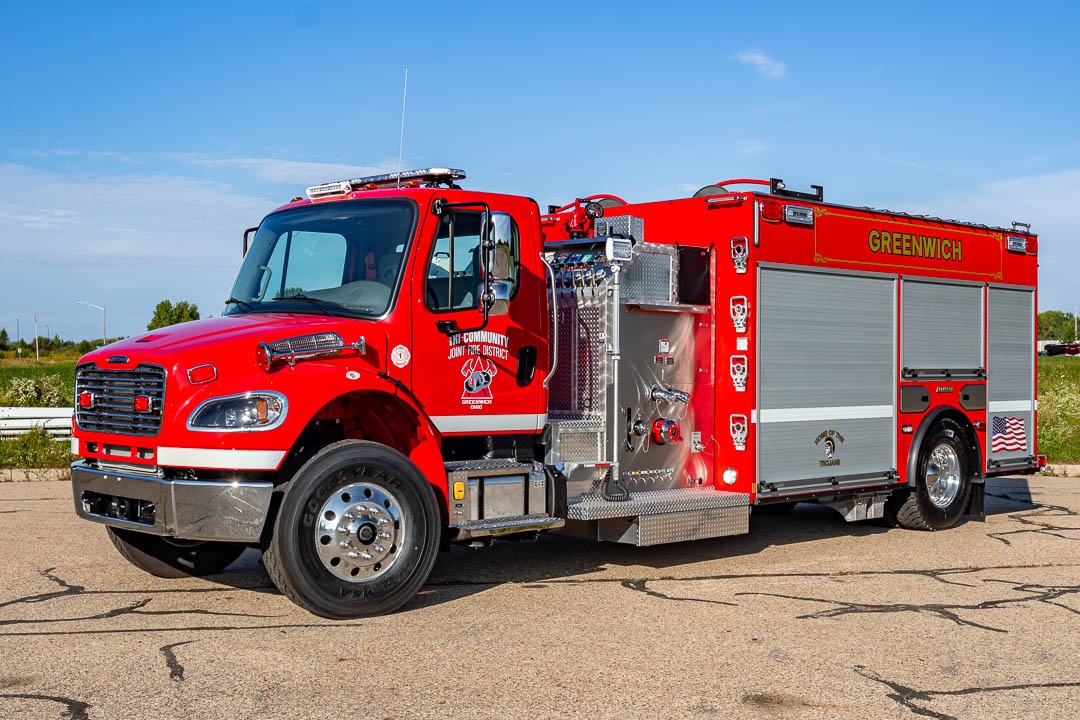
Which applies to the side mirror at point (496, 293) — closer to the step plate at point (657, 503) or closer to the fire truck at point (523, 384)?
the fire truck at point (523, 384)

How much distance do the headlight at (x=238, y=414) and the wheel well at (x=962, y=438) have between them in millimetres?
6388

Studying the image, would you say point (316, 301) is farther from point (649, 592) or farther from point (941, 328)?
point (941, 328)

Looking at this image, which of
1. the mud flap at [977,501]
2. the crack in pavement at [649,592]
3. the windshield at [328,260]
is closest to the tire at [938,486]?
the mud flap at [977,501]

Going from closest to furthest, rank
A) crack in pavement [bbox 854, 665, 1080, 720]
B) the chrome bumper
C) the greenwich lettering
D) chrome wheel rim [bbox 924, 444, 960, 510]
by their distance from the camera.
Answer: crack in pavement [bbox 854, 665, 1080, 720] → the chrome bumper → the greenwich lettering → chrome wheel rim [bbox 924, 444, 960, 510]

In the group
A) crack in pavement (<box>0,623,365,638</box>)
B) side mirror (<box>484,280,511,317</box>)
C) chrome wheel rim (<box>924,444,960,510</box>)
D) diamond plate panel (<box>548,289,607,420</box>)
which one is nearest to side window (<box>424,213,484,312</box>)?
side mirror (<box>484,280,511,317</box>)

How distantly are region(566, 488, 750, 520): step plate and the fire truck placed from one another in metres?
0.03

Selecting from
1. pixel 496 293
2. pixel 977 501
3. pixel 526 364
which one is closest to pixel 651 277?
pixel 526 364

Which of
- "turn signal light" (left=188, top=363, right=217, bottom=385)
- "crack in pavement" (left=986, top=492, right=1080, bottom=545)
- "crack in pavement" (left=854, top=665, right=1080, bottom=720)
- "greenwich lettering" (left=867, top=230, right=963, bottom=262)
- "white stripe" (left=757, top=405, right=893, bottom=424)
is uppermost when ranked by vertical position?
"greenwich lettering" (left=867, top=230, right=963, bottom=262)

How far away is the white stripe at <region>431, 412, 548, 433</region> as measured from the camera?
774cm

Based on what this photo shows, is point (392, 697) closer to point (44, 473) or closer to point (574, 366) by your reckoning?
point (574, 366)

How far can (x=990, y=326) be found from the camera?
462 inches

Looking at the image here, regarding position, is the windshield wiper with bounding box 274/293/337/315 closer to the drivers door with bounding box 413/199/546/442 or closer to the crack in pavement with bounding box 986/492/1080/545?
the drivers door with bounding box 413/199/546/442

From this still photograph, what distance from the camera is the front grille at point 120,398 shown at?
6.87 m

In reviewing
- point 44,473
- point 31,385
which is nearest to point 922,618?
point 44,473
